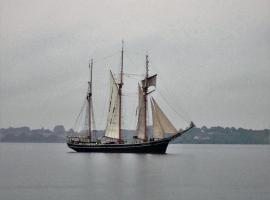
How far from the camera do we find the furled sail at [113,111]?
104625mm

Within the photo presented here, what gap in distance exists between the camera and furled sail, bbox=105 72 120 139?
104625 mm

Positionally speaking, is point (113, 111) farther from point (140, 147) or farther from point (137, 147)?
point (140, 147)

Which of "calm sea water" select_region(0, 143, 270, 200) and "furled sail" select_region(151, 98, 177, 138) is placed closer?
"calm sea water" select_region(0, 143, 270, 200)

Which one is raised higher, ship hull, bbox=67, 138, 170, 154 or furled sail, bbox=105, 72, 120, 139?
furled sail, bbox=105, 72, 120, 139

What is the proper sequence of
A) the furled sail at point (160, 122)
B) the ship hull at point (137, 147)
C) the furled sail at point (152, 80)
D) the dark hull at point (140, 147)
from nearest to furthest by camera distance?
1. the furled sail at point (160, 122)
2. the dark hull at point (140, 147)
3. the ship hull at point (137, 147)
4. the furled sail at point (152, 80)

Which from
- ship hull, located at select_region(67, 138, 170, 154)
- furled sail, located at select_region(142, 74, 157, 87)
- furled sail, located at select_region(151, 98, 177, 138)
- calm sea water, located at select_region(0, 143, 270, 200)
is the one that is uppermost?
furled sail, located at select_region(142, 74, 157, 87)

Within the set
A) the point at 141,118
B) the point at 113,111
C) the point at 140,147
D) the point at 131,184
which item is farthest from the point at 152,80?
the point at 131,184

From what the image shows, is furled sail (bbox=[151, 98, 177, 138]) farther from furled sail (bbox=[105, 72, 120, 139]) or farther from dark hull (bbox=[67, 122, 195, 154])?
furled sail (bbox=[105, 72, 120, 139])

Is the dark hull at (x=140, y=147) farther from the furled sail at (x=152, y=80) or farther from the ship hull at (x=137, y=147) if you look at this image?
the furled sail at (x=152, y=80)

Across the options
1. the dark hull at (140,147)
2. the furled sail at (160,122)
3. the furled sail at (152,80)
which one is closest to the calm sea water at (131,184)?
the furled sail at (160,122)

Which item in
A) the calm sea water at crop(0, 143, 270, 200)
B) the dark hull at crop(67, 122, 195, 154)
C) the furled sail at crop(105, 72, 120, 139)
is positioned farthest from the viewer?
the furled sail at crop(105, 72, 120, 139)

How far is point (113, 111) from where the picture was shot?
105m

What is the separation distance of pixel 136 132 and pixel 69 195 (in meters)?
52.2

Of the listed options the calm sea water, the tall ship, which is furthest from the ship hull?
the calm sea water
